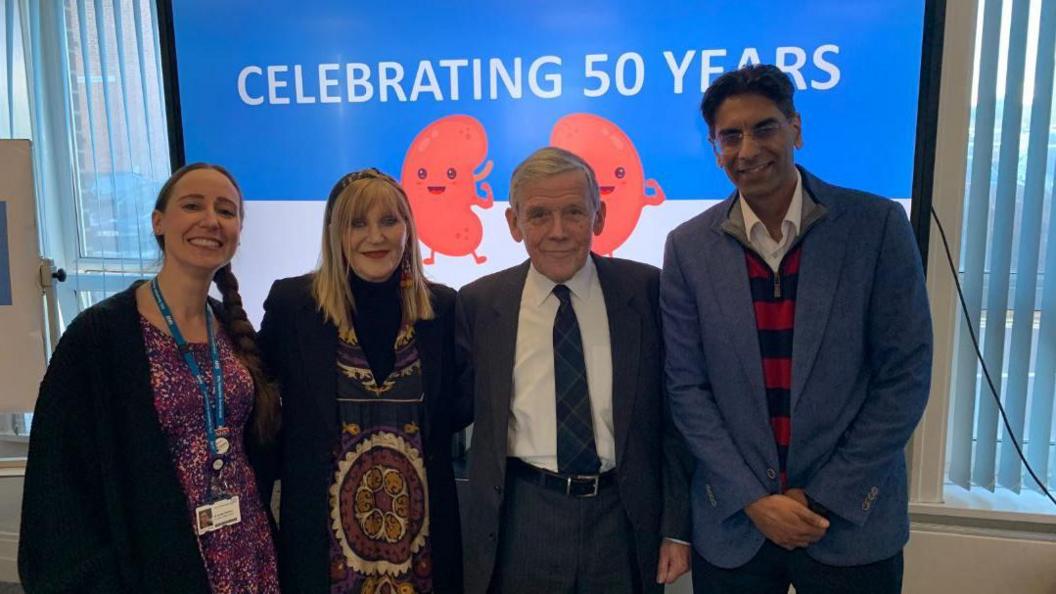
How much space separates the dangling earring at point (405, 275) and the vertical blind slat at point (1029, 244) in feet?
6.45

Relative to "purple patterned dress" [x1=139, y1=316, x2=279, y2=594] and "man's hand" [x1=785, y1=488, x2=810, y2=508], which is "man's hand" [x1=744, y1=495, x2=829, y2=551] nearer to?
"man's hand" [x1=785, y1=488, x2=810, y2=508]

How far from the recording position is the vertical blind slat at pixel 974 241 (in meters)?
2.04

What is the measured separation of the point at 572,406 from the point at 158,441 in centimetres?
93

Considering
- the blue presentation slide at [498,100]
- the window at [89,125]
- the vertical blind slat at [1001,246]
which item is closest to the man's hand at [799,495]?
the blue presentation slide at [498,100]

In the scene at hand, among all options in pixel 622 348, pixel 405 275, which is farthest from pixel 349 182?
pixel 622 348

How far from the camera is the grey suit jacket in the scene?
150 cm

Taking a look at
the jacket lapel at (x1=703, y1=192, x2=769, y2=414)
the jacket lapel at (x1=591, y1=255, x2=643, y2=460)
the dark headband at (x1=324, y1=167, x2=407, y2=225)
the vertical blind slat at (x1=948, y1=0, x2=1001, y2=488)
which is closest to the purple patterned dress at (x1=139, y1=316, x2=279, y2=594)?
the dark headband at (x1=324, y1=167, x2=407, y2=225)

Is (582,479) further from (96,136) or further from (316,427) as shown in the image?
(96,136)

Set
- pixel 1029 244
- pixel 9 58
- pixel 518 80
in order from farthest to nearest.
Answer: pixel 9 58, pixel 518 80, pixel 1029 244

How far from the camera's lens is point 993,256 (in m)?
2.12

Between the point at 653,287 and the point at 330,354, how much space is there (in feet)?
2.72

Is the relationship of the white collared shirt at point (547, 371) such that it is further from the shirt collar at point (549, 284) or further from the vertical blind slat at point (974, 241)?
the vertical blind slat at point (974, 241)

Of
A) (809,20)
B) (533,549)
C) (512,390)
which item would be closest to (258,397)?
(512,390)

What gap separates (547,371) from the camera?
5.04 feet
